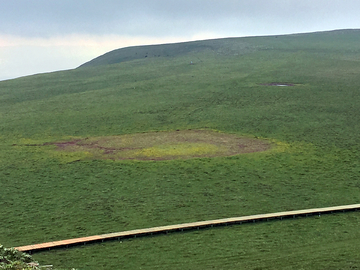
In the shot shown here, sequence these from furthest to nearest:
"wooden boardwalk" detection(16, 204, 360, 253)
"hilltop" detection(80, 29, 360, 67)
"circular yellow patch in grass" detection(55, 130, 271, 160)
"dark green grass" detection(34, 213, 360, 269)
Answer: "hilltop" detection(80, 29, 360, 67), "circular yellow patch in grass" detection(55, 130, 271, 160), "wooden boardwalk" detection(16, 204, 360, 253), "dark green grass" detection(34, 213, 360, 269)

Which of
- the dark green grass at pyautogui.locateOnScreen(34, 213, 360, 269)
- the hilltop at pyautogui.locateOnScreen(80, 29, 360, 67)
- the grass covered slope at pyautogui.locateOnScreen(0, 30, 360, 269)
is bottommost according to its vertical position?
the dark green grass at pyautogui.locateOnScreen(34, 213, 360, 269)

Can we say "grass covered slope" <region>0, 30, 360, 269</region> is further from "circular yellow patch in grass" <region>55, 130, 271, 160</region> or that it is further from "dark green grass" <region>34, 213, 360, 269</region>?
"circular yellow patch in grass" <region>55, 130, 271, 160</region>

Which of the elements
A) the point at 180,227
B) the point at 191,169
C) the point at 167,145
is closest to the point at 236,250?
the point at 180,227

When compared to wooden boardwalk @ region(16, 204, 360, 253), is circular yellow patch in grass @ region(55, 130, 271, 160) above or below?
above

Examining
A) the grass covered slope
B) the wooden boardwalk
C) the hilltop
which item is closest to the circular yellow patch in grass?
the grass covered slope

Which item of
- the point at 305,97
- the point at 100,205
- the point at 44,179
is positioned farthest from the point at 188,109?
the point at 100,205

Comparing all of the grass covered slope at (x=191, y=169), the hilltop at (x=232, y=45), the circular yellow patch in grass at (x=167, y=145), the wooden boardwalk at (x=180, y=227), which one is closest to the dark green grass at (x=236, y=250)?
the grass covered slope at (x=191, y=169)

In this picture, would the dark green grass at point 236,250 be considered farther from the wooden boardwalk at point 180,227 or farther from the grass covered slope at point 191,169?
the wooden boardwalk at point 180,227

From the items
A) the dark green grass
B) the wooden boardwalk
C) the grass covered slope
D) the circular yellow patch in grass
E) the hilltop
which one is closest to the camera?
the dark green grass
